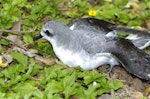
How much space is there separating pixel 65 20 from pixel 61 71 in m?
1.39

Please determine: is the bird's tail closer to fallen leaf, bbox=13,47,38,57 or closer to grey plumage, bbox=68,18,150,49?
grey plumage, bbox=68,18,150,49

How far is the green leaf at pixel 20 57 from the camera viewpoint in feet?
16.6

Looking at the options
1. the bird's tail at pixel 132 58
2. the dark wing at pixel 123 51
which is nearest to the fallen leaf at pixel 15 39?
the dark wing at pixel 123 51

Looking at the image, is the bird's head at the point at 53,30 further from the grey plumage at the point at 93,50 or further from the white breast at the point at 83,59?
the white breast at the point at 83,59

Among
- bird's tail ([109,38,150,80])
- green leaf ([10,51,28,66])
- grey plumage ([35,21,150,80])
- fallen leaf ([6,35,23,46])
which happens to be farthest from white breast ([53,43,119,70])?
fallen leaf ([6,35,23,46])

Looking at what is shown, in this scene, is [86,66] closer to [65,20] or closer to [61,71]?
[61,71]

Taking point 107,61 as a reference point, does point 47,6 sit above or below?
above

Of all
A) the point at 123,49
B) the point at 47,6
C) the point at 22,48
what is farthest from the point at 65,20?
the point at 123,49

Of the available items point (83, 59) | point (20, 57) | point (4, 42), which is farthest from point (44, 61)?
point (4, 42)

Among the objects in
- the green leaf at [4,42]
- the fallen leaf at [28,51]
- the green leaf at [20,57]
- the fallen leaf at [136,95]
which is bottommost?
the fallen leaf at [136,95]

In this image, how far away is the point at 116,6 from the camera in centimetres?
670

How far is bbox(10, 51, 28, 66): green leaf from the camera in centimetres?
507

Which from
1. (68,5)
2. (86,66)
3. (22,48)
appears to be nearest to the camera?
(86,66)

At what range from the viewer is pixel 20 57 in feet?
16.9
